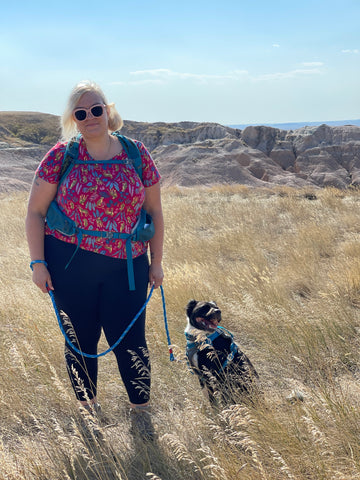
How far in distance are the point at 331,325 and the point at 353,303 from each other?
2.31ft

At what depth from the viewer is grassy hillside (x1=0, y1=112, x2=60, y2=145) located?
52.7 m

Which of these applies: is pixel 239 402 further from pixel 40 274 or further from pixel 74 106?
pixel 74 106

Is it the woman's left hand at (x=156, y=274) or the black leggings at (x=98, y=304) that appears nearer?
the black leggings at (x=98, y=304)

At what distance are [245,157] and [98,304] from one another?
118ft

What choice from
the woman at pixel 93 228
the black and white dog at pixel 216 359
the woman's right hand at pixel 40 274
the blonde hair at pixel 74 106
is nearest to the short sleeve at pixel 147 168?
the woman at pixel 93 228

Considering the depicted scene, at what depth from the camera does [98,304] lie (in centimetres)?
244

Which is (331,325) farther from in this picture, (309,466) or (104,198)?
(104,198)

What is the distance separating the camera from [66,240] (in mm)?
2355

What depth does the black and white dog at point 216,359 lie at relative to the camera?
2.52 m

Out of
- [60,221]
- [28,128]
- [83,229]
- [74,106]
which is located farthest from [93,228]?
[28,128]

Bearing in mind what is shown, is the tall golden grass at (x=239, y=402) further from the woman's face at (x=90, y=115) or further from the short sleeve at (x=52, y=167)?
the woman's face at (x=90, y=115)

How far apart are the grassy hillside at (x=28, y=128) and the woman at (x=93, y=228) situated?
49.3 meters

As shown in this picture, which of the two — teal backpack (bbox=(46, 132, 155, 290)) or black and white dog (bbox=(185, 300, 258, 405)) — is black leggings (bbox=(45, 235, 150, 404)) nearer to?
teal backpack (bbox=(46, 132, 155, 290))

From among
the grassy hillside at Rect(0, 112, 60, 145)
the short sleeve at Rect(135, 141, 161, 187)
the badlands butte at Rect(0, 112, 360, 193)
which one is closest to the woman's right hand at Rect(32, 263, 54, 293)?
the short sleeve at Rect(135, 141, 161, 187)
